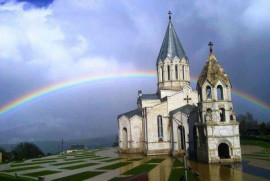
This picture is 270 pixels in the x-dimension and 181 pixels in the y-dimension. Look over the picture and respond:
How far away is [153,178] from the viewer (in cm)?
2008

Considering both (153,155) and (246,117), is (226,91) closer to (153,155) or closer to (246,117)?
(153,155)

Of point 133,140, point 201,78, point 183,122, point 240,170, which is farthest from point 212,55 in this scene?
point 133,140

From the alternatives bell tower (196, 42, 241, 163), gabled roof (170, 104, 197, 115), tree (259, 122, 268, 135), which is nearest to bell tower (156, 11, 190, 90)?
gabled roof (170, 104, 197, 115)

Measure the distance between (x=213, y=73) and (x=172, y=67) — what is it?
1644 centimetres

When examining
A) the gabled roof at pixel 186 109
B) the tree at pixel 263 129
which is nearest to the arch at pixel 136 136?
the gabled roof at pixel 186 109

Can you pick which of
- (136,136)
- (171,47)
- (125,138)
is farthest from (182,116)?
(171,47)

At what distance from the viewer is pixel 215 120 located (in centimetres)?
2841

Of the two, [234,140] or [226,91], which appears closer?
[234,140]

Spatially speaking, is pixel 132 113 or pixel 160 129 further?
pixel 132 113

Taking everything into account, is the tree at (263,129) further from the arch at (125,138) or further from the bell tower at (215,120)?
the bell tower at (215,120)

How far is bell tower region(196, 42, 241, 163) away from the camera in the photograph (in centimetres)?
2720

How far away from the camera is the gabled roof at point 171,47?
4669cm

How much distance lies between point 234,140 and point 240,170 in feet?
18.4

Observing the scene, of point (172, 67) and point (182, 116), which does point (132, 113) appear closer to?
point (172, 67)
